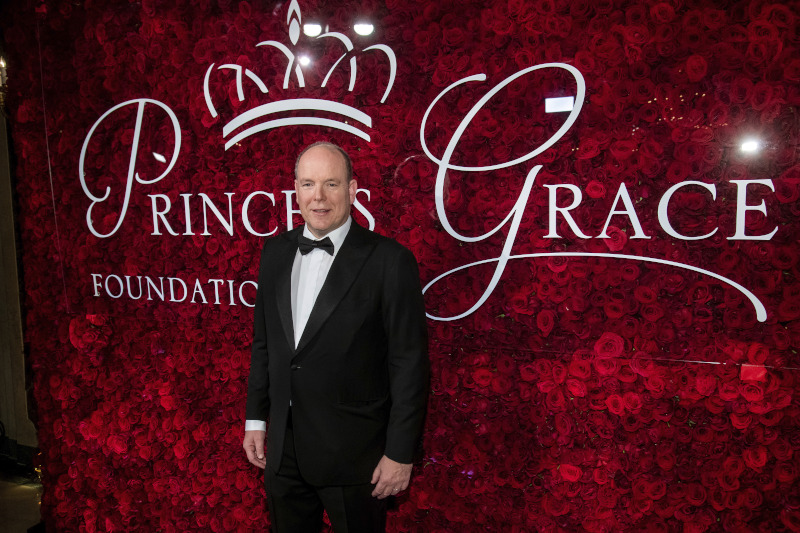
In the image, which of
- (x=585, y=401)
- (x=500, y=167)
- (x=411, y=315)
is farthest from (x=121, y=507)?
(x=500, y=167)

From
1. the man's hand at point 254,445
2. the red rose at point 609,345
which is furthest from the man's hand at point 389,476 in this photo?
the red rose at point 609,345

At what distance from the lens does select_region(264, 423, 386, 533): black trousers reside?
179cm

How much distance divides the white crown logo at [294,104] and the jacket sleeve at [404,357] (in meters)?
0.80

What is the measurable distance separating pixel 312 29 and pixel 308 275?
116cm

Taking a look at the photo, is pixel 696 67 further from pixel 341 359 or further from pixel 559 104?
pixel 341 359

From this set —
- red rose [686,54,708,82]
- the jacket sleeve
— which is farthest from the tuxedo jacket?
red rose [686,54,708,82]

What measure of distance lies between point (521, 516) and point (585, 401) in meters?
0.59

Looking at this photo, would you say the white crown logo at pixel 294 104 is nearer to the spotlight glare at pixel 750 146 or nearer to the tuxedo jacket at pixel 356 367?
the tuxedo jacket at pixel 356 367

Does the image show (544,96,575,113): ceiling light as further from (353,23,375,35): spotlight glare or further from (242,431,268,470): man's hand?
(242,431,268,470): man's hand

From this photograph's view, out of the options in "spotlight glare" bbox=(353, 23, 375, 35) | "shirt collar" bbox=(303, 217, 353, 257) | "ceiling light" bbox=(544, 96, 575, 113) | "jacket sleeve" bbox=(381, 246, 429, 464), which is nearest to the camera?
"jacket sleeve" bbox=(381, 246, 429, 464)

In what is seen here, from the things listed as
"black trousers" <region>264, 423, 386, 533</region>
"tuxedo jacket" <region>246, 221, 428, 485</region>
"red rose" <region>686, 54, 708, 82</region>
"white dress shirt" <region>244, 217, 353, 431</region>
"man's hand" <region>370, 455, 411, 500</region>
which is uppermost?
"red rose" <region>686, 54, 708, 82</region>

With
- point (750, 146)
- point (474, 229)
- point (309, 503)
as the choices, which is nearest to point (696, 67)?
point (750, 146)

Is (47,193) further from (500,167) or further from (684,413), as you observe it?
(684,413)

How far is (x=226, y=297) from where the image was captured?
2541 millimetres
